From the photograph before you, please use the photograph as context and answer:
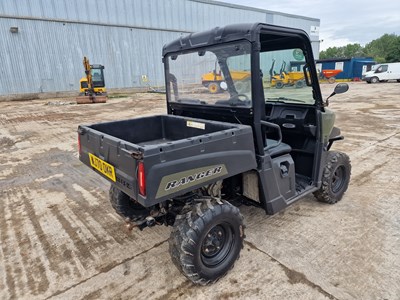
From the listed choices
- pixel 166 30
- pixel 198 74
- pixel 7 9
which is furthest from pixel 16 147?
pixel 166 30

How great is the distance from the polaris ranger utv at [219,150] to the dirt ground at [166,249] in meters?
0.30

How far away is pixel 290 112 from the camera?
139 inches

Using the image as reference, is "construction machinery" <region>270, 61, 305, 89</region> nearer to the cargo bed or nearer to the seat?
the seat

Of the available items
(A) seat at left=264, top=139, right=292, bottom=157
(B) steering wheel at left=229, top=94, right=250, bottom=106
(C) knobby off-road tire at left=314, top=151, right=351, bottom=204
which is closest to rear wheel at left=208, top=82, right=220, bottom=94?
(B) steering wheel at left=229, top=94, right=250, bottom=106

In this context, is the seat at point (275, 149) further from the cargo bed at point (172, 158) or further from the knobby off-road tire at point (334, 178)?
the knobby off-road tire at point (334, 178)

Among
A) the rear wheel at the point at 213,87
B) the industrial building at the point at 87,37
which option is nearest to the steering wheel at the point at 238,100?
the rear wheel at the point at 213,87

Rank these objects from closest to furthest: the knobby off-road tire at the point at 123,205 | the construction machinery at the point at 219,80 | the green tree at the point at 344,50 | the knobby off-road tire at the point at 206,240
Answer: the knobby off-road tire at the point at 206,240 < the construction machinery at the point at 219,80 < the knobby off-road tire at the point at 123,205 < the green tree at the point at 344,50

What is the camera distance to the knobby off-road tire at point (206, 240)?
225cm

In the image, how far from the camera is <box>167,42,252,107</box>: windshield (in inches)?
106

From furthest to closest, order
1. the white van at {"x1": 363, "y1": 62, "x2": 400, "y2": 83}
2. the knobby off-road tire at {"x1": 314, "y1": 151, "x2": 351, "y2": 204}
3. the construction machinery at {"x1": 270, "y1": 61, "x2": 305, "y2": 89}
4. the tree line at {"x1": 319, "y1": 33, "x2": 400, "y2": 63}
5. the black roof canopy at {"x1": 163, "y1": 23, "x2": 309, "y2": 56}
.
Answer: the tree line at {"x1": 319, "y1": 33, "x2": 400, "y2": 63}
the white van at {"x1": 363, "y1": 62, "x2": 400, "y2": 83}
the knobby off-road tire at {"x1": 314, "y1": 151, "x2": 351, "y2": 204}
the construction machinery at {"x1": 270, "y1": 61, "x2": 305, "y2": 89}
the black roof canopy at {"x1": 163, "y1": 23, "x2": 309, "y2": 56}

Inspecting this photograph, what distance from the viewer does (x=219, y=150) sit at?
2328 mm

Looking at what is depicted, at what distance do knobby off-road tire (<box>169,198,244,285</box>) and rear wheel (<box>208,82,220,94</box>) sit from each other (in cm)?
122

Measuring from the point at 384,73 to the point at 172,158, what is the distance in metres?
29.5

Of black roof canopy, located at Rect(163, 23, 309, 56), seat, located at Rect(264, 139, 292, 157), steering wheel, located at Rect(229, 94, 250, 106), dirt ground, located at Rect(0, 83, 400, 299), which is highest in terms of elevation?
black roof canopy, located at Rect(163, 23, 309, 56)
